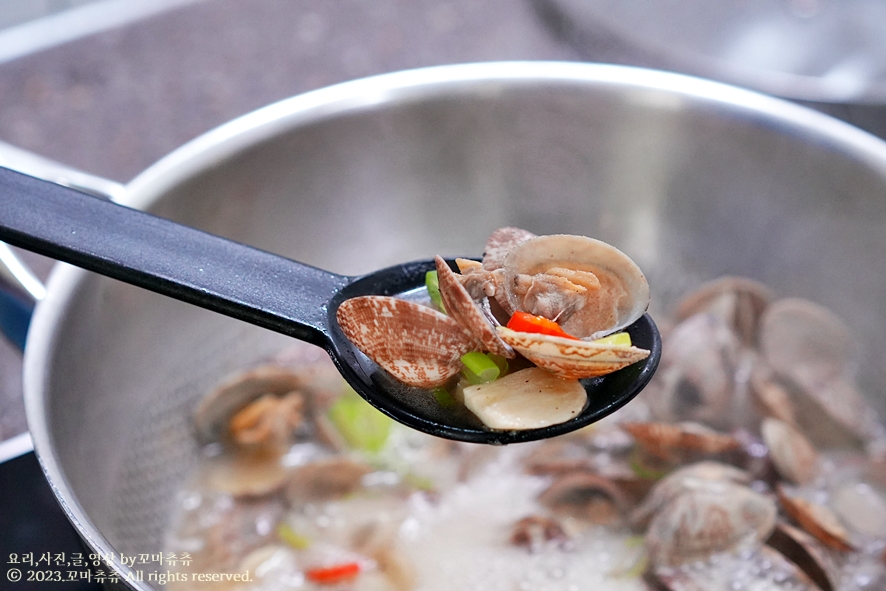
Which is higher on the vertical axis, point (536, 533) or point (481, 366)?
point (481, 366)

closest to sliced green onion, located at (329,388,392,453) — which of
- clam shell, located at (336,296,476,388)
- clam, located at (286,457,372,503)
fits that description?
clam, located at (286,457,372,503)

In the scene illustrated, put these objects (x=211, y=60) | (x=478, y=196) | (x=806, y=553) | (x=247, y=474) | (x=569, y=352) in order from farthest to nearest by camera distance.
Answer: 1. (x=211, y=60)
2. (x=478, y=196)
3. (x=247, y=474)
4. (x=806, y=553)
5. (x=569, y=352)

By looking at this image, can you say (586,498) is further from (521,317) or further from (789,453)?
(521,317)

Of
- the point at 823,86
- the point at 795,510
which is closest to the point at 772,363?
the point at 795,510

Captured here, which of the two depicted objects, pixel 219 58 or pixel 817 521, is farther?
pixel 219 58

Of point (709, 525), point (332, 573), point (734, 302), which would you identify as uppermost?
point (734, 302)

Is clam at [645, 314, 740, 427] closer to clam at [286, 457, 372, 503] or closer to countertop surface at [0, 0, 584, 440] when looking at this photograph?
clam at [286, 457, 372, 503]

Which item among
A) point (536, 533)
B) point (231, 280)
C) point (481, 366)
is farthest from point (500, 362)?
point (536, 533)
